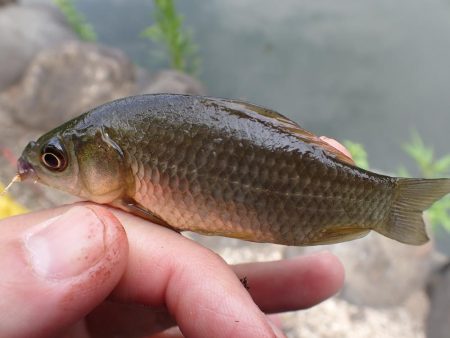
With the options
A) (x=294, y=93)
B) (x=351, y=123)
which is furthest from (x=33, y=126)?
(x=351, y=123)

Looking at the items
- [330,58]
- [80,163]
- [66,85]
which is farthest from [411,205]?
[330,58]

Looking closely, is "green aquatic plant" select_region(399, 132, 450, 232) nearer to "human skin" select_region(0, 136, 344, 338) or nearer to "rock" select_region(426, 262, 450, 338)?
"rock" select_region(426, 262, 450, 338)

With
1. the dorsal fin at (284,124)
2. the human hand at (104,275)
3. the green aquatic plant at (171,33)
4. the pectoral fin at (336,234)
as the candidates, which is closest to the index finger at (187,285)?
the human hand at (104,275)

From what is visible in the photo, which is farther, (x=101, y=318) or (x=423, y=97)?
(x=423, y=97)

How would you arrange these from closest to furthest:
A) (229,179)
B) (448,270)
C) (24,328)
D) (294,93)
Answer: (24,328) < (229,179) < (448,270) < (294,93)

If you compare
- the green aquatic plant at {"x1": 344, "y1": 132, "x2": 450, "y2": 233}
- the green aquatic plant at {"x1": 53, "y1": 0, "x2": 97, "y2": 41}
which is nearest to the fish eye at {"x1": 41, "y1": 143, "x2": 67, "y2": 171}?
the green aquatic plant at {"x1": 344, "y1": 132, "x2": 450, "y2": 233}

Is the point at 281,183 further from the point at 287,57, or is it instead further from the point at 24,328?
the point at 287,57

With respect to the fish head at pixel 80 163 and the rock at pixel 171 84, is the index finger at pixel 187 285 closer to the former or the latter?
the fish head at pixel 80 163
